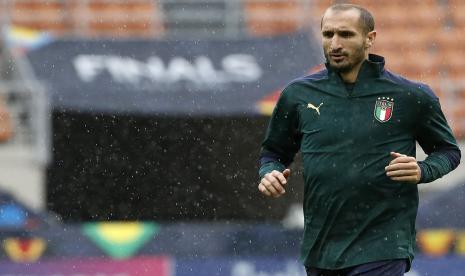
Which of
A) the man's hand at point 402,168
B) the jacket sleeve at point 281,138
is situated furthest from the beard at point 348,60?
the man's hand at point 402,168

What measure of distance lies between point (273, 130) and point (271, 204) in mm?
5970

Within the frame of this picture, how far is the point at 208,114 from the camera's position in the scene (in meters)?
10.2

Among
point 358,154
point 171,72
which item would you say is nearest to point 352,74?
point 358,154

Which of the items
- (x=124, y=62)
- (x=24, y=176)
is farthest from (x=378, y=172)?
(x=24, y=176)

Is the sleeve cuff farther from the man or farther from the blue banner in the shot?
the blue banner

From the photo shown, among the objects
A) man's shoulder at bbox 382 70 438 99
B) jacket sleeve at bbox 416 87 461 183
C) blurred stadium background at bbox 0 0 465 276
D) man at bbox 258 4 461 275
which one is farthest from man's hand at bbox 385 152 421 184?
blurred stadium background at bbox 0 0 465 276

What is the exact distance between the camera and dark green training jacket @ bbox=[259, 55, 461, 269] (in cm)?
498

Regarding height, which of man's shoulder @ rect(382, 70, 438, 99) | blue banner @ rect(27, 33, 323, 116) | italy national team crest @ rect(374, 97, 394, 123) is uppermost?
man's shoulder @ rect(382, 70, 438, 99)

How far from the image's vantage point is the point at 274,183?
4926mm

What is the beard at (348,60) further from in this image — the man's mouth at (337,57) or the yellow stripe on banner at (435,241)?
the yellow stripe on banner at (435,241)

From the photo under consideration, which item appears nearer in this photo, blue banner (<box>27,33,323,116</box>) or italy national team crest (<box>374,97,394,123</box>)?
italy national team crest (<box>374,97,394,123</box>)

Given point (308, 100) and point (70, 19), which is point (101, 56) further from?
point (308, 100)

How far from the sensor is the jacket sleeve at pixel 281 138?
523 centimetres

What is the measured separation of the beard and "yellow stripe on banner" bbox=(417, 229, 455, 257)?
387 cm
